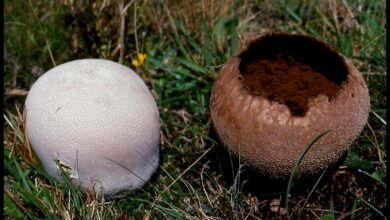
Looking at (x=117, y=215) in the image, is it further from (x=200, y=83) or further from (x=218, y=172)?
(x=200, y=83)

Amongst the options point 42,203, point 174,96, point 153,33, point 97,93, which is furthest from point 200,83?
point 42,203

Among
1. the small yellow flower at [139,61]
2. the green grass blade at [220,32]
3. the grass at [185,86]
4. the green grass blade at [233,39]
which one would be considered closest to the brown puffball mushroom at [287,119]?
the grass at [185,86]

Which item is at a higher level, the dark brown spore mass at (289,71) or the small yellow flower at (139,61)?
the dark brown spore mass at (289,71)

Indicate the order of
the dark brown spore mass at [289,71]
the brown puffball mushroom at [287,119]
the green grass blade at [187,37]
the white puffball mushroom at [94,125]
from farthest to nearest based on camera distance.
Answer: the green grass blade at [187,37] < the dark brown spore mass at [289,71] < the white puffball mushroom at [94,125] < the brown puffball mushroom at [287,119]

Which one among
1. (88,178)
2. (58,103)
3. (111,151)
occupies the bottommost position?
(88,178)

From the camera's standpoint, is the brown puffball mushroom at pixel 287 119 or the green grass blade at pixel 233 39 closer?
the brown puffball mushroom at pixel 287 119

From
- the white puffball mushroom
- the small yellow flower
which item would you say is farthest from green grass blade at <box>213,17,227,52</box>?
the white puffball mushroom

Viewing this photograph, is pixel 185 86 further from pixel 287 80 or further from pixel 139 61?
pixel 287 80

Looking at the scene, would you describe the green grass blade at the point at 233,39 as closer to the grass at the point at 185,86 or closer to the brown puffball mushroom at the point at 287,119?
the grass at the point at 185,86

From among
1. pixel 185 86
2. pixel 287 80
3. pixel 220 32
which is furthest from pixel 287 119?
pixel 220 32
